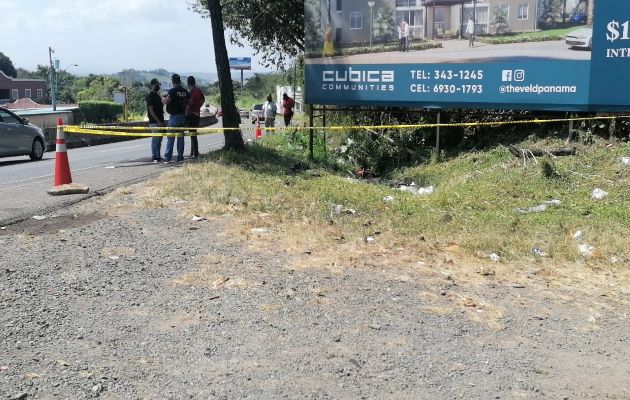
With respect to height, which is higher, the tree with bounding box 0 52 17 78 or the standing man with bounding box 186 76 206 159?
the tree with bounding box 0 52 17 78

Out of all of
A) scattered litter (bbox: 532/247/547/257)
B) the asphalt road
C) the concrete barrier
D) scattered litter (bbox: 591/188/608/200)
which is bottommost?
the concrete barrier

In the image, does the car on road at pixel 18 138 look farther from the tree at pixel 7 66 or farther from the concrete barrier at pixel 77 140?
the tree at pixel 7 66

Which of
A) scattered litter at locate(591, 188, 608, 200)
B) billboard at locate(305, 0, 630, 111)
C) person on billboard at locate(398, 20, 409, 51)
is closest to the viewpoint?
scattered litter at locate(591, 188, 608, 200)

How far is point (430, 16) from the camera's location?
1314 centimetres

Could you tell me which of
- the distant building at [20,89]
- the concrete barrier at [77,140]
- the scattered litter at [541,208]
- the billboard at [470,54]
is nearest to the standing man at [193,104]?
the billboard at [470,54]

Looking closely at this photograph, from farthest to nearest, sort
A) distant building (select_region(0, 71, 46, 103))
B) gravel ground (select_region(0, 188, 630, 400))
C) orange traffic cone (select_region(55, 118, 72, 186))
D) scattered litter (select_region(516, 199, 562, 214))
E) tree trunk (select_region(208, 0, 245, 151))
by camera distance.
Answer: distant building (select_region(0, 71, 46, 103)), tree trunk (select_region(208, 0, 245, 151)), orange traffic cone (select_region(55, 118, 72, 186)), scattered litter (select_region(516, 199, 562, 214)), gravel ground (select_region(0, 188, 630, 400))

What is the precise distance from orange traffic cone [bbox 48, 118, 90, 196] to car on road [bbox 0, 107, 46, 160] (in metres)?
8.06

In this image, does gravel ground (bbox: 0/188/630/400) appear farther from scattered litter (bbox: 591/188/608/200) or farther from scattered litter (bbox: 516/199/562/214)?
scattered litter (bbox: 591/188/608/200)

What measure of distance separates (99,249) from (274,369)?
312 cm

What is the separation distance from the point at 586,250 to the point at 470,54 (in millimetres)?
7104

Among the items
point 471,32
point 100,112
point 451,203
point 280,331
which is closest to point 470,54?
point 471,32

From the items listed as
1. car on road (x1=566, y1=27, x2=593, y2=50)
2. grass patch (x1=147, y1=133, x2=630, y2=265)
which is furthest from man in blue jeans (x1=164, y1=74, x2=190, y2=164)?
car on road (x1=566, y1=27, x2=593, y2=50)

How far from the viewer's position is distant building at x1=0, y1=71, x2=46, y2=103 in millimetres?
96812

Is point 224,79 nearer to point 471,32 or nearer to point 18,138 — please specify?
point 471,32
